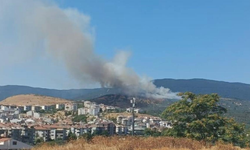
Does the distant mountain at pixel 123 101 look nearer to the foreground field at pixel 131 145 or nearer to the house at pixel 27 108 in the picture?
the house at pixel 27 108

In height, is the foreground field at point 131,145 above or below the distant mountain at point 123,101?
below

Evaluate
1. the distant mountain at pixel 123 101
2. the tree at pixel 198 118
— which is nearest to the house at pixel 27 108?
the distant mountain at pixel 123 101

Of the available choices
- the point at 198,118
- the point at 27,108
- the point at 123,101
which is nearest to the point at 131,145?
the point at 198,118

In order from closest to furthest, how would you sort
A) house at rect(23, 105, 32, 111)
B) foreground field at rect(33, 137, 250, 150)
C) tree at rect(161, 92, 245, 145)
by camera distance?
foreground field at rect(33, 137, 250, 150) → tree at rect(161, 92, 245, 145) → house at rect(23, 105, 32, 111)

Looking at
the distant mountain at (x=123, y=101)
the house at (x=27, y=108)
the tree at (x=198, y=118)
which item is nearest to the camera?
the tree at (x=198, y=118)

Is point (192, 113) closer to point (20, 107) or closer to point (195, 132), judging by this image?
point (195, 132)

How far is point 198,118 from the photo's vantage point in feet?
50.7

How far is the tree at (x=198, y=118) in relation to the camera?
14734 mm

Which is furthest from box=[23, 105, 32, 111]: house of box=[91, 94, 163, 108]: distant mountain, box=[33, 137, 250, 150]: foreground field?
box=[33, 137, 250, 150]: foreground field

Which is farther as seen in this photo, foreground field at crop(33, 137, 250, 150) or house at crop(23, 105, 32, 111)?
house at crop(23, 105, 32, 111)

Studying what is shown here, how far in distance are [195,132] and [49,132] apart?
190ft

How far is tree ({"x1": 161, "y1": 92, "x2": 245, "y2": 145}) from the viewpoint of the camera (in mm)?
14734

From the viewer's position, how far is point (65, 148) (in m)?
7.92

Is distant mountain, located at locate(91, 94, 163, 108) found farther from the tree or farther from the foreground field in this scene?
the foreground field
